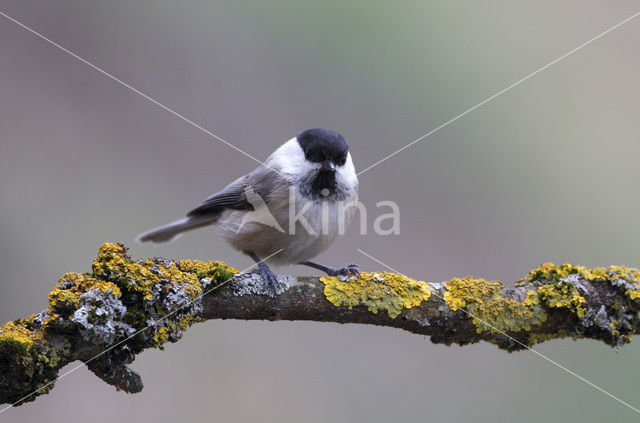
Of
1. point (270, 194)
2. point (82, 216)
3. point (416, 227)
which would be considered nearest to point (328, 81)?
point (416, 227)

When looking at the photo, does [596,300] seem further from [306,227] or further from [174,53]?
[174,53]

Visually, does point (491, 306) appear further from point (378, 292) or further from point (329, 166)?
point (329, 166)

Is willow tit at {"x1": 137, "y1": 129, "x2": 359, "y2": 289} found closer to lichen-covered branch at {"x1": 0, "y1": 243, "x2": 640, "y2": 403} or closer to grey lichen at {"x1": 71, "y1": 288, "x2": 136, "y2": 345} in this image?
lichen-covered branch at {"x1": 0, "y1": 243, "x2": 640, "y2": 403}

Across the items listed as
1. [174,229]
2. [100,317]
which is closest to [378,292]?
[100,317]

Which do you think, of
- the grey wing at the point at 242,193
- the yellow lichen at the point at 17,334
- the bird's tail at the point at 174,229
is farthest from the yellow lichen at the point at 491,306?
the bird's tail at the point at 174,229

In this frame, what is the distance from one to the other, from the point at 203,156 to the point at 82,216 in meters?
0.99

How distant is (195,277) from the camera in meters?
2.14

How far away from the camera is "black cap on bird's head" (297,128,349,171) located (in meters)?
3.16

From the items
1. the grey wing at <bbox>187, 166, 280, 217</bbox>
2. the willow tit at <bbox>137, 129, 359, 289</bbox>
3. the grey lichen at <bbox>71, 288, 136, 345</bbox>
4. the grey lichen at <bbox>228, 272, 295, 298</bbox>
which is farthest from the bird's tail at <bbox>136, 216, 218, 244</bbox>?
the grey lichen at <bbox>71, 288, 136, 345</bbox>

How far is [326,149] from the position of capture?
316cm

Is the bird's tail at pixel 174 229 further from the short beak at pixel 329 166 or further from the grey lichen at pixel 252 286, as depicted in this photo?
the grey lichen at pixel 252 286

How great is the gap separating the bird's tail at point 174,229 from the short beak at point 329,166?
905mm

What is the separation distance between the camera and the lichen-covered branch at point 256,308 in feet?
5.79

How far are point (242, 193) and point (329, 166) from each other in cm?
61
